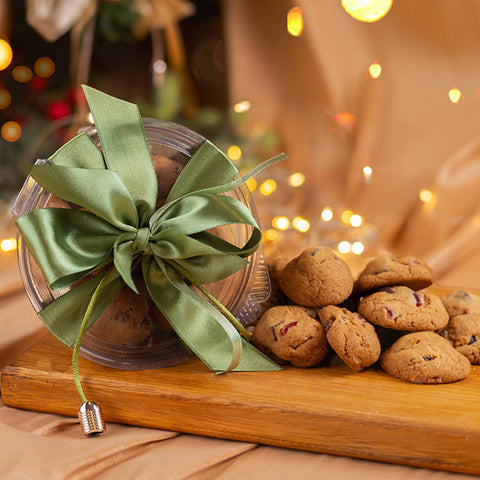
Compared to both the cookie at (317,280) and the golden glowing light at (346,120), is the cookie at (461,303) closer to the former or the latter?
the cookie at (317,280)

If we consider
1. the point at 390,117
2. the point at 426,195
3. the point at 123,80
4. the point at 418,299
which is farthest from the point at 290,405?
the point at 123,80

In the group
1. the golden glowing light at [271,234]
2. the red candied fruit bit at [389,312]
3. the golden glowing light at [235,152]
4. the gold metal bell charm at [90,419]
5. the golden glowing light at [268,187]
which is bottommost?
the gold metal bell charm at [90,419]

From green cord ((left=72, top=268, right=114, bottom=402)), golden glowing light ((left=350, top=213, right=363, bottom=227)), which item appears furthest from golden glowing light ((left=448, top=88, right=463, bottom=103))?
green cord ((left=72, top=268, right=114, bottom=402))

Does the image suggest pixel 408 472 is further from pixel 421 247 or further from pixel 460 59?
pixel 460 59

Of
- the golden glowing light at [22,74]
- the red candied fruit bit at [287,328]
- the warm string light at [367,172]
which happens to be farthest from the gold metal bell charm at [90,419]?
the golden glowing light at [22,74]

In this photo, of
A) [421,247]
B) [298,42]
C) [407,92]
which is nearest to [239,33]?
[298,42]

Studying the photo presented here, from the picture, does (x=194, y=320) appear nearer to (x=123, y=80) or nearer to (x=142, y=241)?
(x=142, y=241)
